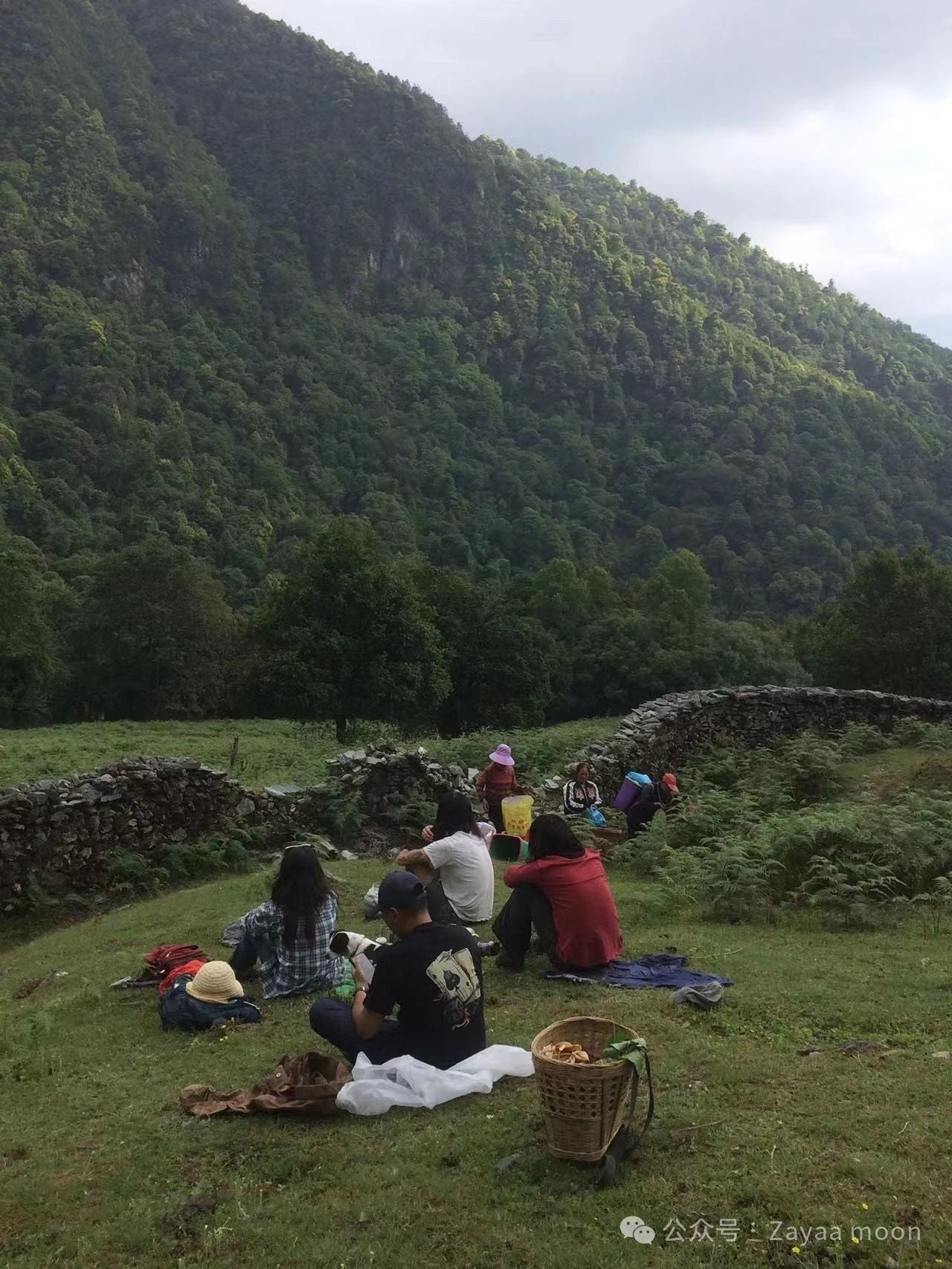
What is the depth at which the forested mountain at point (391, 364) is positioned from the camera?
99750 millimetres

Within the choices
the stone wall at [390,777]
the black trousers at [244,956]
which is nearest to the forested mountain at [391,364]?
the stone wall at [390,777]

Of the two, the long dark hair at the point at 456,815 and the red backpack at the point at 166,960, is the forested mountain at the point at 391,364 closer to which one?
the red backpack at the point at 166,960

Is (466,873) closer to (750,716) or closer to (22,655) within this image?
(750,716)

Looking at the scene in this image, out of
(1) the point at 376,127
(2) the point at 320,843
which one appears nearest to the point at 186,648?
(2) the point at 320,843

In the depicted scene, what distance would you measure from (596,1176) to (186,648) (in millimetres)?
41750

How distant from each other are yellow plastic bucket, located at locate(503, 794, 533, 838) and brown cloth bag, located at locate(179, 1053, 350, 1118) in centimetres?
695

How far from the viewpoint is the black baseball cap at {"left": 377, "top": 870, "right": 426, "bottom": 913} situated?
549 centimetres

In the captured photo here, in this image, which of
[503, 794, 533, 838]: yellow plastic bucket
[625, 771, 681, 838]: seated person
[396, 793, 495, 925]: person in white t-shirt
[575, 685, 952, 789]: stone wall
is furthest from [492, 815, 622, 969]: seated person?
[575, 685, 952, 789]: stone wall

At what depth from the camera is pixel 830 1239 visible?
371 cm

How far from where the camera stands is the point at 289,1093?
A: 17.3 feet

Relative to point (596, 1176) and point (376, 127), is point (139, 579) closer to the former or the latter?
point (596, 1176)

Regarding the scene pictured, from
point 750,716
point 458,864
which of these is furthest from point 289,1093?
point 750,716

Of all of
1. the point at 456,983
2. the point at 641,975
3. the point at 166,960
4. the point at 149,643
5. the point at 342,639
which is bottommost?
the point at 166,960

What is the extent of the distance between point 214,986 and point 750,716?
1931 centimetres
